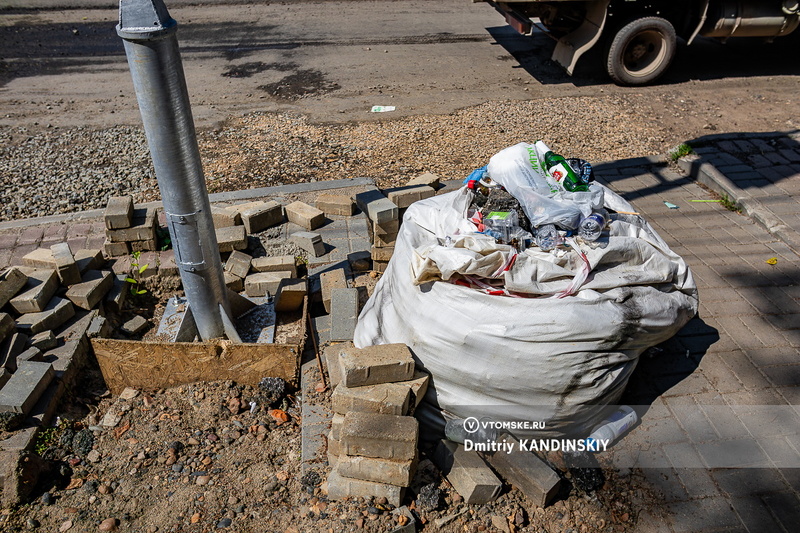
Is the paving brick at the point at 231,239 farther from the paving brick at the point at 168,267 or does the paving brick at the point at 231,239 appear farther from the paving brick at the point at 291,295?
the paving brick at the point at 291,295

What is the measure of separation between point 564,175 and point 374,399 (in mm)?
2014

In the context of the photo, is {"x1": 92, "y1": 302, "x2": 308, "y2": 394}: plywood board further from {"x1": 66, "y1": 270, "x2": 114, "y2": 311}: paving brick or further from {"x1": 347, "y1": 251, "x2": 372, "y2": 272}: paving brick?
{"x1": 347, "y1": 251, "x2": 372, "y2": 272}: paving brick

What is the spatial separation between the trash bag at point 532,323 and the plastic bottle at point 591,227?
8cm

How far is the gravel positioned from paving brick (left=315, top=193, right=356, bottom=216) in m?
0.89

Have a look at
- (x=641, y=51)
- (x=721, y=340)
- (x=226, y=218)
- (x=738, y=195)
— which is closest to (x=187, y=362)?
(x=226, y=218)

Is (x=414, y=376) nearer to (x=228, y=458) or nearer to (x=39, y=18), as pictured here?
(x=228, y=458)

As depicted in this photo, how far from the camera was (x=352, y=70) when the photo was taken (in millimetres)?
9656

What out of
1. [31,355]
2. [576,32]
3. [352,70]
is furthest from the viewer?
[352,70]

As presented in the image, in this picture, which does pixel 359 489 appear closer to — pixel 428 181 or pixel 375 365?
pixel 375 365

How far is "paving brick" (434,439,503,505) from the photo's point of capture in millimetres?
3064

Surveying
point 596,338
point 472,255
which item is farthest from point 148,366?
point 596,338

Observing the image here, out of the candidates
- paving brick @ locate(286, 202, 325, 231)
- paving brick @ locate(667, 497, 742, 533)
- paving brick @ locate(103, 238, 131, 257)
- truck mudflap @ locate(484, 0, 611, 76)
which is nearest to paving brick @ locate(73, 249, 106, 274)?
paving brick @ locate(103, 238, 131, 257)

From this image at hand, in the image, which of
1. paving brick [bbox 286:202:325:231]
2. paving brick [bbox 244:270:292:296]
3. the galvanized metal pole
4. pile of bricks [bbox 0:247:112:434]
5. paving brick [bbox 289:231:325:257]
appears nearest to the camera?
the galvanized metal pole

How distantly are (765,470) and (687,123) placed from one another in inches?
222
